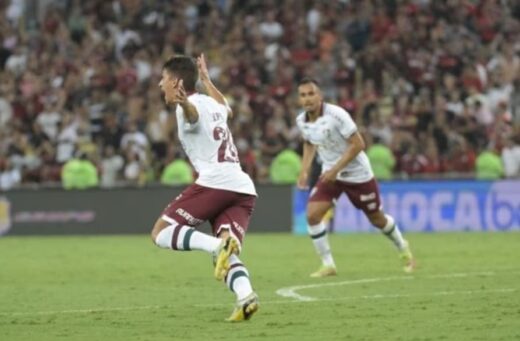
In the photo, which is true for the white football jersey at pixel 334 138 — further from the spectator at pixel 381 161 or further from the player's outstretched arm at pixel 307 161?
the spectator at pixel 381 161

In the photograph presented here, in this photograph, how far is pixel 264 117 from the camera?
1173 inches

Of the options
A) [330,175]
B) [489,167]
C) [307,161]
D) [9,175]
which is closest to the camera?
[330,175]

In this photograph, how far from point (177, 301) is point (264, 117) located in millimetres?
16516

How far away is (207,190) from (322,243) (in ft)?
18.8

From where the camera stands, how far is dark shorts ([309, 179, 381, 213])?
1700cm

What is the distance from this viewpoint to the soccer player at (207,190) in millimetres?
11164

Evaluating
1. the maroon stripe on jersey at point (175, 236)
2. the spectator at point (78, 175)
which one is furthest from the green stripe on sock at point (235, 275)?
the spectator at point (78, 175)

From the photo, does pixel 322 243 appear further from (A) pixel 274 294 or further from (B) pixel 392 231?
(A) pixel 274 294

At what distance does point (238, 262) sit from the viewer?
37.1ft

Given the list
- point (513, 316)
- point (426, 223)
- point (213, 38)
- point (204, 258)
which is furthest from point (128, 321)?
point (213, 38)

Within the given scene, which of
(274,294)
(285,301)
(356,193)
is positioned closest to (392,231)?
(356,193)

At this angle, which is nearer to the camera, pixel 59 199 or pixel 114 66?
pixel 59 199

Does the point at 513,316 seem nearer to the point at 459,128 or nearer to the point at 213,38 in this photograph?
the point at 459,128

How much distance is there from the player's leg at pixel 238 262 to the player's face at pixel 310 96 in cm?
514
